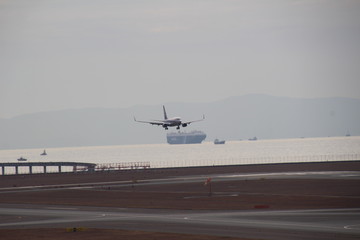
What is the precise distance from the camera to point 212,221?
82.1 meters

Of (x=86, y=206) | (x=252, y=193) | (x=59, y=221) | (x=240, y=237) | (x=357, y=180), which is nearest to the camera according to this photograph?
(x=240, y=237)

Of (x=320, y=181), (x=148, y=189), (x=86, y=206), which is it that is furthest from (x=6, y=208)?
(x=320, y=181)

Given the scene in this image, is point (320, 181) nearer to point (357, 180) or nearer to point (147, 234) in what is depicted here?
point (357, 180)

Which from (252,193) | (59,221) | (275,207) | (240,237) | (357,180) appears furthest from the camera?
(357,180)

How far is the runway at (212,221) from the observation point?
7100 centimetres

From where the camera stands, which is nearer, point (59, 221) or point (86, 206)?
point (59, 221)

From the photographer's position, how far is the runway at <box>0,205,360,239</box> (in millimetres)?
71000

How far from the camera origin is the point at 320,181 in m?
136

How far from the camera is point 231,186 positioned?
135375 mm

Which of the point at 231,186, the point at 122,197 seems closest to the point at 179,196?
the point at 122,197

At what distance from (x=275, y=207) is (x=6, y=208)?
124ft

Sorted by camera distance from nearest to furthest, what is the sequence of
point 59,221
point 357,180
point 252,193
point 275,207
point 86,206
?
point 59,221, point 275,207, point 86,206, point 252,193, point 357,180

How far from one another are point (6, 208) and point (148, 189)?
3368 centimetres

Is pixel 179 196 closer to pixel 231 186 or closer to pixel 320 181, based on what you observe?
pixel 231 186
